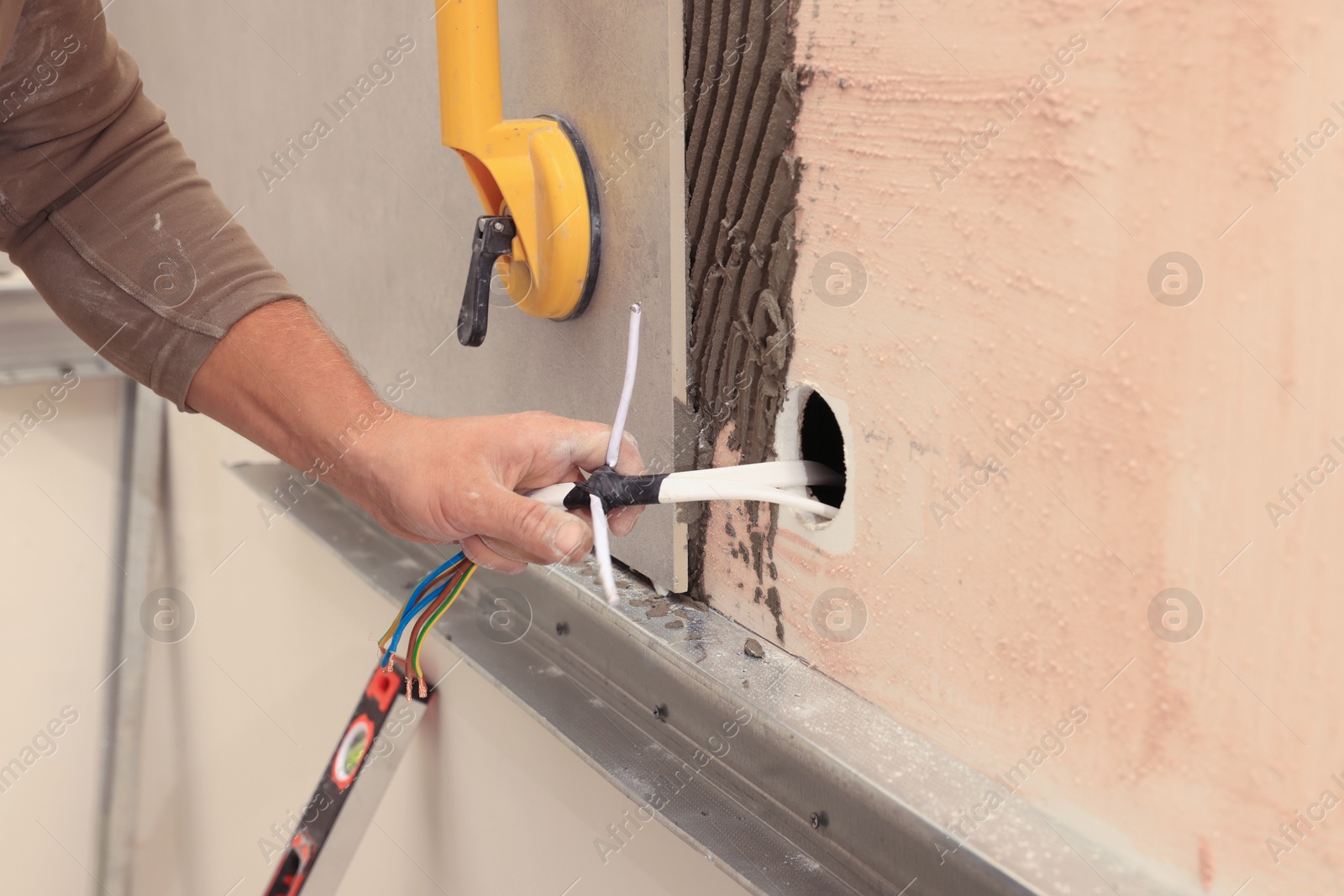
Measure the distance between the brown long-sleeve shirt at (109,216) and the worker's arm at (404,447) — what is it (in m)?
0.04

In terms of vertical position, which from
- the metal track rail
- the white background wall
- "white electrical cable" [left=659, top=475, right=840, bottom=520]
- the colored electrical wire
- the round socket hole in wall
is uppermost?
"white electrical cable" [left=659, top=475, right=840, bottom=520]

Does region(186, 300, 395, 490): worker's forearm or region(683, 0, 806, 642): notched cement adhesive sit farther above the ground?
region(683, 0, 806, 642): notched cement adhesive

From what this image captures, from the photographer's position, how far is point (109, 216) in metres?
0.83

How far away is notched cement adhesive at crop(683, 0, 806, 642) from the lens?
67 centimetres

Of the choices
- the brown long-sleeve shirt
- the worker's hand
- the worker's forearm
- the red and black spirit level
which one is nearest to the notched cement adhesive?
the worker's hand

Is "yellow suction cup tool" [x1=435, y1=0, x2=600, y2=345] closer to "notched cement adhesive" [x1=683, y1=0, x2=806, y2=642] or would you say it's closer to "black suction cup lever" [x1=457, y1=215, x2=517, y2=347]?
"black suction cup lever" [x1=457, y1=215, x2=517, y2=347]

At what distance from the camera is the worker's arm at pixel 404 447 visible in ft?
2.09

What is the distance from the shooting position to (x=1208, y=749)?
49 centimetres

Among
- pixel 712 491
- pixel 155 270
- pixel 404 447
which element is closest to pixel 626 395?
pixel 712 491

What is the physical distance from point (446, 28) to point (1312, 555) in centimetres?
67

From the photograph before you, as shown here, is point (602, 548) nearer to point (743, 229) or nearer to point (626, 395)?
point (626, 395)

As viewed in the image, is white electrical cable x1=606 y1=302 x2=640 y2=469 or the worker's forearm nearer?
white electrical cable x1=606 y1=302 x2=640 y2=469

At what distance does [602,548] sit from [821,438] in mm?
225

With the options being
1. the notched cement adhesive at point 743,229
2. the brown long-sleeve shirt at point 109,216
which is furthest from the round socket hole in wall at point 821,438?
the brown long-sleeve shirt at point 109,216
